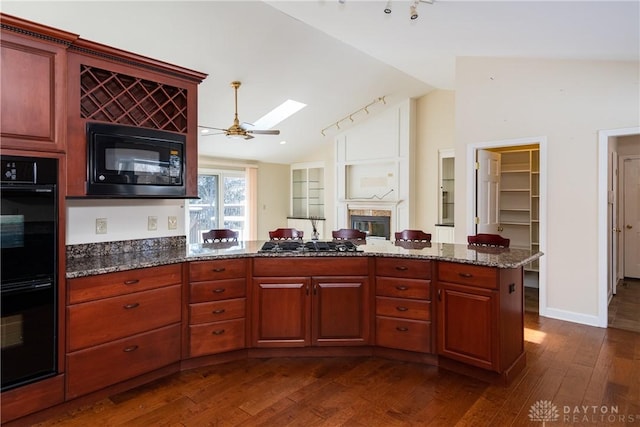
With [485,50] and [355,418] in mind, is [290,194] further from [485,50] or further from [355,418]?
[355,418]

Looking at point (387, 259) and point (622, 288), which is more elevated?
point (387, 259)

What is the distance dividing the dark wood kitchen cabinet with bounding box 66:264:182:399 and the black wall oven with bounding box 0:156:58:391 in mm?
116

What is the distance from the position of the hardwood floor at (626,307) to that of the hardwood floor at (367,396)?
1.00 m

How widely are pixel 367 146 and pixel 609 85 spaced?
4059mm

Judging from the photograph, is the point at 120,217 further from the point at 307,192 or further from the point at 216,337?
the point at 307,192

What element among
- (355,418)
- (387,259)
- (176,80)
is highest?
(176,80)

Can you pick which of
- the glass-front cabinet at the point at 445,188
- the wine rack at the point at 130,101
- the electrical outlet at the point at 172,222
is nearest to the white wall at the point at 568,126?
the glass-front cabinet at the point at 445,188

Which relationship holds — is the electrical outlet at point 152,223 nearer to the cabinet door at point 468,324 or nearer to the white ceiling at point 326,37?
the white ceiling at point 326,37

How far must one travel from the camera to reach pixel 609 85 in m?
3.70

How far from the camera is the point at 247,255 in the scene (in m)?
2.85

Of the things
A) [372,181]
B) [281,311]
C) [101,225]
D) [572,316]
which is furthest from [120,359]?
[372,181]

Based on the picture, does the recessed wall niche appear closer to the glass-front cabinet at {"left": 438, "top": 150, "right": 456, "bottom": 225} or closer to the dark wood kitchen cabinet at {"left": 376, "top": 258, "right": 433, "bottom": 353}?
the glass-front cabinet at {"left": 438, "top": 150, "right": 456, "bottom": 225}

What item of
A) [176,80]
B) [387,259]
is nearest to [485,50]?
[387,259]

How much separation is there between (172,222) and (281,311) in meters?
1.22
